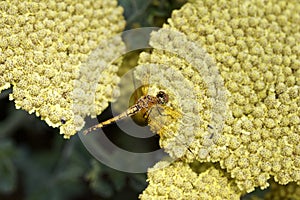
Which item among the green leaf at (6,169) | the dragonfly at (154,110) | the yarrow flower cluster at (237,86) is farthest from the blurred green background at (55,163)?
the dragonfly at (154,110)

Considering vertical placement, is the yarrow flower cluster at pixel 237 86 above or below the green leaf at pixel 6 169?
above

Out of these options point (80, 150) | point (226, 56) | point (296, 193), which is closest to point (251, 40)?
point (226, 56)

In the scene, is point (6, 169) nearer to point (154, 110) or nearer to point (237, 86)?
point (154, 110)

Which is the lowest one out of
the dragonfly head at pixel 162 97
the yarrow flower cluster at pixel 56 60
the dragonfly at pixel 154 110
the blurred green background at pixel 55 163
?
the blurred green background at pixel 55 163

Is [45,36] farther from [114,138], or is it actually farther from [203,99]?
[114,138]

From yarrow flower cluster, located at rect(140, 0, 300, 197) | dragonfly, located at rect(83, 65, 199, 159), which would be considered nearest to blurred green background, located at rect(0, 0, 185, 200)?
yarrow flower cluster, located at rect(140, 0, 300, 197)

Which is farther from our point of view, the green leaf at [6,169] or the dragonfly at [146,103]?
the green leaf at [6,169]

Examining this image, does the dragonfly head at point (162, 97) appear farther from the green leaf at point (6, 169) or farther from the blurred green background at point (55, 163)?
the green leaf at point (6, 169)
